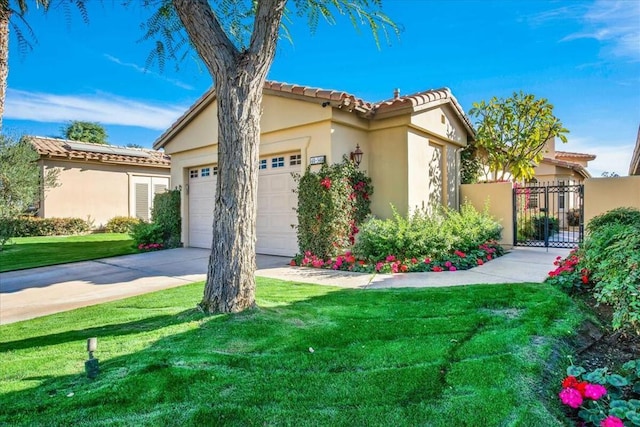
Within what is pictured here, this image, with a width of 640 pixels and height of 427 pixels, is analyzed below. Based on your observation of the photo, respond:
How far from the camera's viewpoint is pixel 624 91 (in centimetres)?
1316

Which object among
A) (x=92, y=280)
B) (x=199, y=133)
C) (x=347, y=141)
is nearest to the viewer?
(x=92, y=280)

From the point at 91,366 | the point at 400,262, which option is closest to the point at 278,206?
the point at 400,262

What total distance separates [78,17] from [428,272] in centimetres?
698

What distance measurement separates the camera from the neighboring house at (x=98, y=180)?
16.2 m

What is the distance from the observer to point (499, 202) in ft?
36.5

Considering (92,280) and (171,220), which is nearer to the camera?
(92,280)

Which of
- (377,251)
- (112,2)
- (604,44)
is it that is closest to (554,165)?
(604,44)

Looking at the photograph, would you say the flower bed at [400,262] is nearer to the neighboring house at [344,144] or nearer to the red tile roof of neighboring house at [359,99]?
the neighboring house at [344,144]

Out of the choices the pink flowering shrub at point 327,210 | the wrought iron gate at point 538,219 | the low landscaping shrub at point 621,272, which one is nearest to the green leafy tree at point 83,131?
the pink flowering shrub at point 327,210

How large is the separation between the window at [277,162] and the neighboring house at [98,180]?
11.9 meters

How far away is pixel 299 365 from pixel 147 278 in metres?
5.55

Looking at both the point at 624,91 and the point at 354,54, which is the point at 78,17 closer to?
the point at 354,54

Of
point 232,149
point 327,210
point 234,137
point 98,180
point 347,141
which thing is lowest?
point 327,210

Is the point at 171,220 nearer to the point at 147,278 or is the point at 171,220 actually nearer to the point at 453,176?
the point at 147,278
